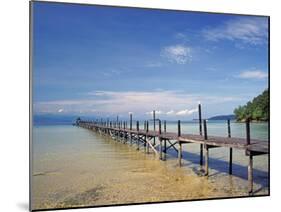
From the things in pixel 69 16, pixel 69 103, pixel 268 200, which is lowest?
pixel 268 200

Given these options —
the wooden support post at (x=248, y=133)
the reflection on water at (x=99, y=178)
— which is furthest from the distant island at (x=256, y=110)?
the reflection on water at (x=99, y=178)

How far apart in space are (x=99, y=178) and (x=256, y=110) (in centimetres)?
196

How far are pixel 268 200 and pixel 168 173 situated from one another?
3.81ft

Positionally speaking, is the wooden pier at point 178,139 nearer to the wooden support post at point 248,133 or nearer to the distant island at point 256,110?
the wooden support post at point 248,133

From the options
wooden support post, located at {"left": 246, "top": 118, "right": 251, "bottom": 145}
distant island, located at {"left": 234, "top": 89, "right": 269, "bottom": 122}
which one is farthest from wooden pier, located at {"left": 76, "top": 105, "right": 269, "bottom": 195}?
distant island, located at {"left": 234, "top": 89, "right": 269, "bottom": 122}

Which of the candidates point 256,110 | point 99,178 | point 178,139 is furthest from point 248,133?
point 99,178

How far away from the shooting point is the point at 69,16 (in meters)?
5.02

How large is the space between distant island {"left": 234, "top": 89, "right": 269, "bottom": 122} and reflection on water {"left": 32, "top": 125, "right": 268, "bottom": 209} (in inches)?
20.3

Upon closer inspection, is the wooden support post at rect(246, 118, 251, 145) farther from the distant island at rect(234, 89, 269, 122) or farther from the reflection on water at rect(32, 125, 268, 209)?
the reflection on water at rect(32, 125, 268, 209)

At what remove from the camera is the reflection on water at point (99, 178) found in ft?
16.2

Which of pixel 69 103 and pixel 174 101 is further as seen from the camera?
pixel 174 101

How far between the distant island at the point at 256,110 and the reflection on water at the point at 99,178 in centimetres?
52
